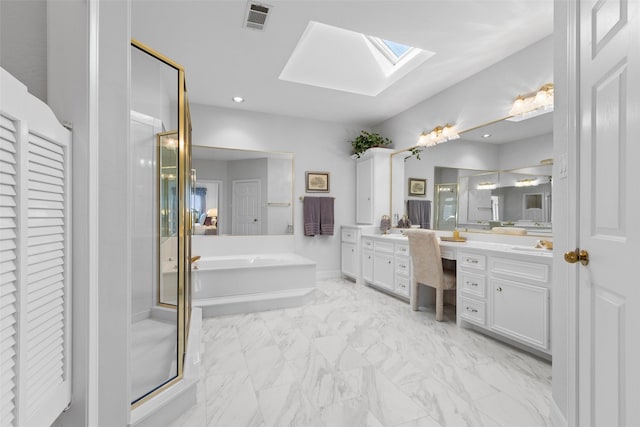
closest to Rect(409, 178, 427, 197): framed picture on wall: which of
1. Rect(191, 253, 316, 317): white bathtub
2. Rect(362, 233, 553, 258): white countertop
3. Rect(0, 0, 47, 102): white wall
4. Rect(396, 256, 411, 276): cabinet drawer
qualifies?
Rect(362, 233, 553, 258): white countertop

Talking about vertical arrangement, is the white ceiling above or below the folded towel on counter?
above

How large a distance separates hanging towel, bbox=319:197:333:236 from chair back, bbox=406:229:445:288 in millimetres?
1745

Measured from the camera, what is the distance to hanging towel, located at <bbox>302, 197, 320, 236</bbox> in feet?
14.9

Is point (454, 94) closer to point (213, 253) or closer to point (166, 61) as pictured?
point (166, 61)

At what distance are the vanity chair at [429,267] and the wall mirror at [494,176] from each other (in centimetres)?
70

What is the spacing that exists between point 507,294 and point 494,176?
1.27 meters

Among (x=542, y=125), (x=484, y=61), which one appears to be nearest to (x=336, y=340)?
(x=542, y=125)

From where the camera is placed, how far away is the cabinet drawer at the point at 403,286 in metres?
3.33

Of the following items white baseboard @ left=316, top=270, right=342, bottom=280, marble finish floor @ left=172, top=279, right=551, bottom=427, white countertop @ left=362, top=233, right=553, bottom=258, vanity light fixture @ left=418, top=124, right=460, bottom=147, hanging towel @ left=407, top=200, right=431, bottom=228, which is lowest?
marble finish floor @ left=172, top=279, right=551, bottom=427

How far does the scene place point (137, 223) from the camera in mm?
1477

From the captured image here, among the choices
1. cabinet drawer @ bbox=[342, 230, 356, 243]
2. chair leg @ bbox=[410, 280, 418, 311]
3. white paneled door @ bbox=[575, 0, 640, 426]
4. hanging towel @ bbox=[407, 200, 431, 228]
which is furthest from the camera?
cabinet drawer @ bbox=[342, 230, 356, 243]

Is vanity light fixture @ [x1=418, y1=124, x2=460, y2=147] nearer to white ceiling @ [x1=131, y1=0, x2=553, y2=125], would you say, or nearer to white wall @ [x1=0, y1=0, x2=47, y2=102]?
white ceiling @ [x1=131, y1=0, x2=553, y2=125]

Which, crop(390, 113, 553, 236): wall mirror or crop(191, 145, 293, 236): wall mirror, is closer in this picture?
crop(390, 113, 553, 236): wall mirror

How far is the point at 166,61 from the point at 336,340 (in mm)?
2239
